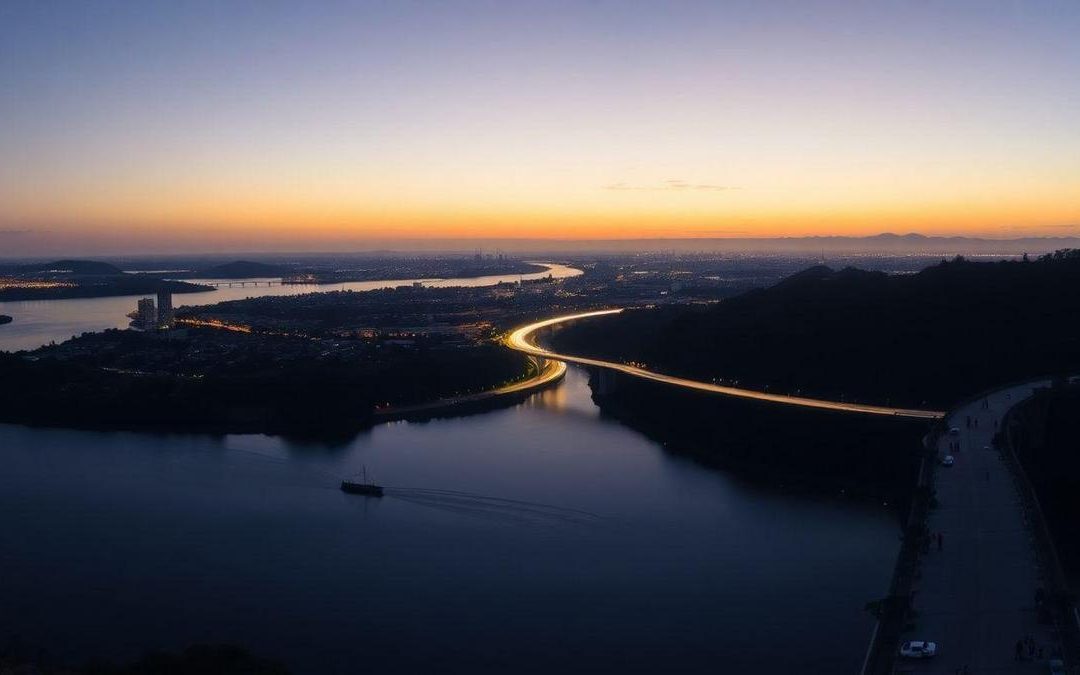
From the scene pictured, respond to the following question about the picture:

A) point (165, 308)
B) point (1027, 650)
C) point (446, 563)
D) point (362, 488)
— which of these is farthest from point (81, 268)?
point (1027, 650)

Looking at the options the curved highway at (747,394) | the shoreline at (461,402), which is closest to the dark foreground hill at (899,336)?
the curved highway at (747,394)

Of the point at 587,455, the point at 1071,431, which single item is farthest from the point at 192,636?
the point at 1071,431

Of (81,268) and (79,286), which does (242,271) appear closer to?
(81,268)

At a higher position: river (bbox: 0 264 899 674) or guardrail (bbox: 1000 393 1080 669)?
guardrail (bbox: 1000 393 1080 669)

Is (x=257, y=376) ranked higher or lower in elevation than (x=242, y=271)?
lower

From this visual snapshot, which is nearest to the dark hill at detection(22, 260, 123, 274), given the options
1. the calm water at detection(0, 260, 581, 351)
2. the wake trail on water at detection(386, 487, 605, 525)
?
the calm water at detection(0, 260, 581, 351)

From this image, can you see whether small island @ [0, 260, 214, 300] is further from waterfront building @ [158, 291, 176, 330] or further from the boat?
the boat
